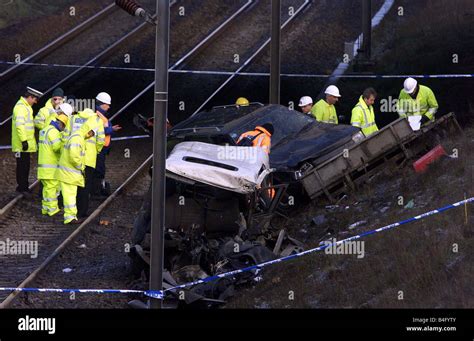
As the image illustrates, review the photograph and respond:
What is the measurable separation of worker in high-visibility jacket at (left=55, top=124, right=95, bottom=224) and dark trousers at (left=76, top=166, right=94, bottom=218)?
0.35 meters

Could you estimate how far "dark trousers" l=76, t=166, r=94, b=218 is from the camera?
672 inches

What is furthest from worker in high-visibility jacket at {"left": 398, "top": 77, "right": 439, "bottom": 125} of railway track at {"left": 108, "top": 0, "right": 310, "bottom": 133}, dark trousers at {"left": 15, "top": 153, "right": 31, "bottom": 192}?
railway track at {"left": 108, "top": 0, "right": 310, "bottom": 133}

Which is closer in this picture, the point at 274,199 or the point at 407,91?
the point at 274,199

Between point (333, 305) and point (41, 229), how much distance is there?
21.4ft

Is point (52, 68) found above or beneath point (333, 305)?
above

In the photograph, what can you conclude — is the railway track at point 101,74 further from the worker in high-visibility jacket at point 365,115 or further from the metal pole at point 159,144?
the metal pole at point 159,144

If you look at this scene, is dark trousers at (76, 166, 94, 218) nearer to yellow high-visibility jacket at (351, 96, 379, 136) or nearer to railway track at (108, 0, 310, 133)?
yellow high-visibility jacket at (351, 96, 379, 136)

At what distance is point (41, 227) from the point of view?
16656 millimetres

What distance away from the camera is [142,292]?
511 inches

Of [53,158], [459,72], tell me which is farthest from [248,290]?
[459,72]
